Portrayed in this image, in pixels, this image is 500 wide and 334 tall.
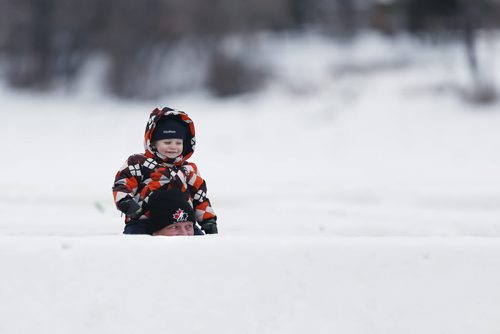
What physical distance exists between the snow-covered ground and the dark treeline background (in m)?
2.00

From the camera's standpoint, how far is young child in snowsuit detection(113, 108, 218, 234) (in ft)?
11.3

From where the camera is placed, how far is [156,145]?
11.7ft

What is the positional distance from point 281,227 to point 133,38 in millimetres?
11789

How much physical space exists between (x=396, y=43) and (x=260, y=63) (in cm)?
464

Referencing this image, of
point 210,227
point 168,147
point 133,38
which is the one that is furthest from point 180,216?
point 133,38

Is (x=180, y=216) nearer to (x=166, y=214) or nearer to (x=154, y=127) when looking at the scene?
(x=166, y=214)

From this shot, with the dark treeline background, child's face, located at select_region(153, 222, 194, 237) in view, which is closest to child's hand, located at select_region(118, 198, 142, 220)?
child's face, located at select_region(153, 222, 194, 237)

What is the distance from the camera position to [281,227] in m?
4.63

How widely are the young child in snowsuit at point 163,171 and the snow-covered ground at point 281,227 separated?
0.43 metres

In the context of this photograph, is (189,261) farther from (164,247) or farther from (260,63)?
(260,63)

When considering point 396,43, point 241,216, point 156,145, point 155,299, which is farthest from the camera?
point 396,43

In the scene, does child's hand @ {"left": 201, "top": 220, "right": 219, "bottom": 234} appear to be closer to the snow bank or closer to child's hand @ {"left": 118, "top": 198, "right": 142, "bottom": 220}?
child's hand @ {"left": 118, "top": 198, "right": 142, "bottom": 220}

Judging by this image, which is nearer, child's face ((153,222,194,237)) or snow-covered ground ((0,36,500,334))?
snow-covered ground ((0,36,500,334))

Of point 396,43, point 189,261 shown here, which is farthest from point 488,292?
point 396,43
